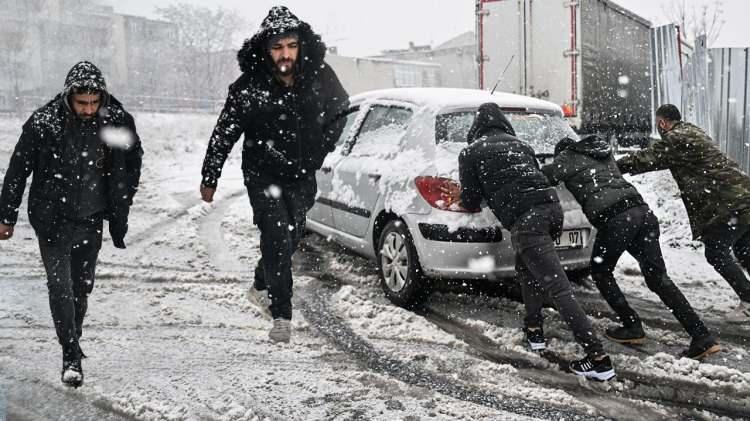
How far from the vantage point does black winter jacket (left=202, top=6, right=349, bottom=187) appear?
12.5 feet

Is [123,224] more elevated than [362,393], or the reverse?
[123,224]

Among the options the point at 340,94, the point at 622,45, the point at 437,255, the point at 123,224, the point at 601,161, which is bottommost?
the point at 437,255

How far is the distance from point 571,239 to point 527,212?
98cm

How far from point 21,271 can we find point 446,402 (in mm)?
4733

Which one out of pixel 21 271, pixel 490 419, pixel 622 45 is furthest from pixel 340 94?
pixel 622 45

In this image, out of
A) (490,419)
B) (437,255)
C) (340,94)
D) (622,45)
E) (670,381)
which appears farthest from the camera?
(622,45)

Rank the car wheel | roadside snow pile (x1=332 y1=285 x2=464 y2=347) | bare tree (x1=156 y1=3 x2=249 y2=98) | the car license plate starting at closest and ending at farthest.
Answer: roadside snow pile (x1=332 y1=285 x2=464 y2=347) → the car license plate → the car wheel → bare tree (x1=156 y1=3 x2=249 y2=98)

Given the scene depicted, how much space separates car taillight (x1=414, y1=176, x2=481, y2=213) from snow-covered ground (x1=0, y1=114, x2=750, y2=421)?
2.83 feet

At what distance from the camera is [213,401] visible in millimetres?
3363

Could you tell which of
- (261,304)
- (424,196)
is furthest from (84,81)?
(424,196)

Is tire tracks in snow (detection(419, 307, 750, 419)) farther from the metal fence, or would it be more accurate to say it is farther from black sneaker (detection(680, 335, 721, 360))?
the metal fence

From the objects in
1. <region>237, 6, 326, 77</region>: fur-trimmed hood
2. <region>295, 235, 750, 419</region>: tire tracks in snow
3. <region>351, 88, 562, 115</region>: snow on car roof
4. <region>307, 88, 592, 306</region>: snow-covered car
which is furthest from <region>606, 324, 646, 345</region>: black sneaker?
<region>237, 6, 326, 77</region>: fur-trimmed hood

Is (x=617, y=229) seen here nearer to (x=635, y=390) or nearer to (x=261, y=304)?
(x=635, y=390)

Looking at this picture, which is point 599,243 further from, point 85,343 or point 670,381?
point 85,343
